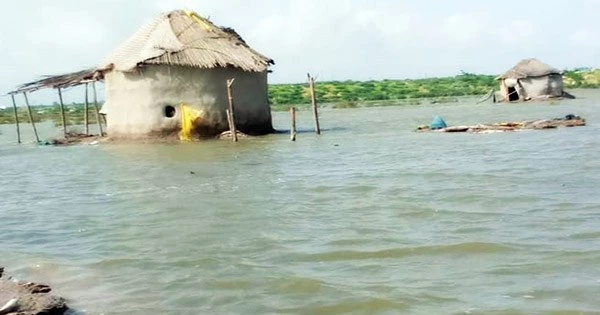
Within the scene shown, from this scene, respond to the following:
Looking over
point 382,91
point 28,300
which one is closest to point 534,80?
point 382,91

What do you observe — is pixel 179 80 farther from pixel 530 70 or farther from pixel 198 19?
pixel 530 70

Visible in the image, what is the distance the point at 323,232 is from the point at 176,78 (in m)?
12.5

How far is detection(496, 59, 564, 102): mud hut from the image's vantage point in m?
34.5

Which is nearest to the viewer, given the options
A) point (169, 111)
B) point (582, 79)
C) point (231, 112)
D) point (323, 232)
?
point (323, 232)

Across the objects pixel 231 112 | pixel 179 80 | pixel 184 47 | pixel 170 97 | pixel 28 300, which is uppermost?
pixel 184 47

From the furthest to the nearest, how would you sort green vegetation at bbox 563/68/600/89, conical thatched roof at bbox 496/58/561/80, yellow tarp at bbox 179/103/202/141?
green vegetation at bbox 563/68/600/89 < conical thatched roof at bbox 496/58/561/80 < yellow tarp at bbox 179/103/202/141

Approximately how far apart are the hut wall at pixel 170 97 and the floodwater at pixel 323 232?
15.5 feet

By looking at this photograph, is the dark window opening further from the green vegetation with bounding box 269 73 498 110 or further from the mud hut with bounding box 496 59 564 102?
the green vegetation with bounding box 269 73 498 110

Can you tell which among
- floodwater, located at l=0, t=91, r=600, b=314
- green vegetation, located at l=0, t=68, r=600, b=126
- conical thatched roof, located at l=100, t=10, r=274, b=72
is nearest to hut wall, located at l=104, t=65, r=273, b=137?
conical thatched roof, located at l=100, t=10, r=274, b=72

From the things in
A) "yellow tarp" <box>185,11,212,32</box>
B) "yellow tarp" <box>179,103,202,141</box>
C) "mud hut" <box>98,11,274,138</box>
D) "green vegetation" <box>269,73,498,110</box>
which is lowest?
"green vegetation" <box>269,73,498,110</box>

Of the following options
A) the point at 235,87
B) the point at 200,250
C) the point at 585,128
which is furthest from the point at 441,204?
the point at 235,87

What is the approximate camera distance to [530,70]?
3453 centimetres

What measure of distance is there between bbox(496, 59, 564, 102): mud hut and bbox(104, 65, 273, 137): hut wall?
1788 cm

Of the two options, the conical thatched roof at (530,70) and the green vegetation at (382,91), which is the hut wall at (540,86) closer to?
the conical thatched roof at (530,70)
